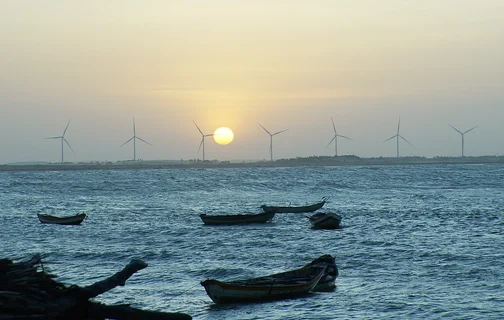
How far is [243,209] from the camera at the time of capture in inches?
3888

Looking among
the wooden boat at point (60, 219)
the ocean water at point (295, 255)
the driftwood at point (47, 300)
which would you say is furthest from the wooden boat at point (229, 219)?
the driftwood at point (47, 300)

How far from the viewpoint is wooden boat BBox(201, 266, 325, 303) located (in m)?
31.3

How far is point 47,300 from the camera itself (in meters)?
15.0

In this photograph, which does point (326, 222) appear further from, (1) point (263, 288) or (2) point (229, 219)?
(1) point (263, 288)

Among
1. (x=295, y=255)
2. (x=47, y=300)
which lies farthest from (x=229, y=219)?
(x=47, y=300)

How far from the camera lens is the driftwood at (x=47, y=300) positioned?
14.5 metres

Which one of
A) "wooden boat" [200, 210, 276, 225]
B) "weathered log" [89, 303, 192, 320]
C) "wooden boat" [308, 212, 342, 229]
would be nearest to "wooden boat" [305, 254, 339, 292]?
"weathered log" [89, 303, 192, 320]

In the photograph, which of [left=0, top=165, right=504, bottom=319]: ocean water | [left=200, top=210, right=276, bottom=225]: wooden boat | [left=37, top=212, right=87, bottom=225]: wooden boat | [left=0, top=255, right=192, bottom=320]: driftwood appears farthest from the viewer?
[left=37, top=212, right=87, bottom=225]: wooden boat

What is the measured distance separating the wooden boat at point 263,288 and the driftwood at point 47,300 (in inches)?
607

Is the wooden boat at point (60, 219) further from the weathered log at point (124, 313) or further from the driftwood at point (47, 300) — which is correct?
the weathered log at point (124, 313)

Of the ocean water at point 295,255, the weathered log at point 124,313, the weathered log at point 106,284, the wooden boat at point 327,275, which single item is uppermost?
the weathered log at point 106,284

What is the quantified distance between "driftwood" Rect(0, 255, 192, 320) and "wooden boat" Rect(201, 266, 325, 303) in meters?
15.4

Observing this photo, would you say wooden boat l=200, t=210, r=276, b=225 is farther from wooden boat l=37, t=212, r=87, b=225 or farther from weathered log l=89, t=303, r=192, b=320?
weathered log l=89, t=303, r=192, b=320

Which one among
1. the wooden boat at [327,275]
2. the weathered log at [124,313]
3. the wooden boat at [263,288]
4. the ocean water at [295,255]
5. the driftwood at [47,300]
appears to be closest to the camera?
the driftwood at [47,300]
